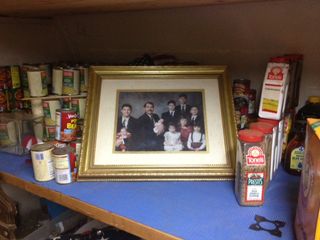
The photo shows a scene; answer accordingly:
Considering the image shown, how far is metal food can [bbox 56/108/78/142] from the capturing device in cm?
85

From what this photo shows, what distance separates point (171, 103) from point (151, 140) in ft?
0.36

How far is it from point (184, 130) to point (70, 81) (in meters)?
0.41

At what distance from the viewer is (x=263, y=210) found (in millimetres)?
648

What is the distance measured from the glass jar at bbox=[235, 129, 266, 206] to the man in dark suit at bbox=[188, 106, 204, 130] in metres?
0.16

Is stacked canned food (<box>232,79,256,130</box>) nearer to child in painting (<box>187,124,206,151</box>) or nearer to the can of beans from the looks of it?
child in painting (<box>187,124,206,151</box>)

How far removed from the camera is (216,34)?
1004mm

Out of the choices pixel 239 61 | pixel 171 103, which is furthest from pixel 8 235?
pixel 239 61

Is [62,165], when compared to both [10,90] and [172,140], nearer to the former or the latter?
[172,140]

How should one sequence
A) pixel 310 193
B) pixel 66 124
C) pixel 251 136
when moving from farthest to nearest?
1. pixel 66 124
2. pixel 251 136
3. pixel 310 193

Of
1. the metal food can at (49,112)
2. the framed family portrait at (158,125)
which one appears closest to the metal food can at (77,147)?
the framed family portrait at (158,125)

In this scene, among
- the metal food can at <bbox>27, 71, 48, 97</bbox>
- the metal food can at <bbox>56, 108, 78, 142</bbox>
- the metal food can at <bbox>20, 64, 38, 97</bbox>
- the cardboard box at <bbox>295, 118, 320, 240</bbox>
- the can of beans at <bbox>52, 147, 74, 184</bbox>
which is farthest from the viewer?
the metal food can at <bbox>20, 64, 38, 97</bbox>

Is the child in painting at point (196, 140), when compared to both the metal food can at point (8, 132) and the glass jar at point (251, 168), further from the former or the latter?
the metal food can at point (8, 132)

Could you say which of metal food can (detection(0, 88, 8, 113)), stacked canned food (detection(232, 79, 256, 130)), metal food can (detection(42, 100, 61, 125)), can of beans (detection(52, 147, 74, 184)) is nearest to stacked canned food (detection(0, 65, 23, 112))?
metal food can (detection(0, 88, 8, 113))

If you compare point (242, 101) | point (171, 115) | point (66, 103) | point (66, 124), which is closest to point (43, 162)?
point (66, 124)
